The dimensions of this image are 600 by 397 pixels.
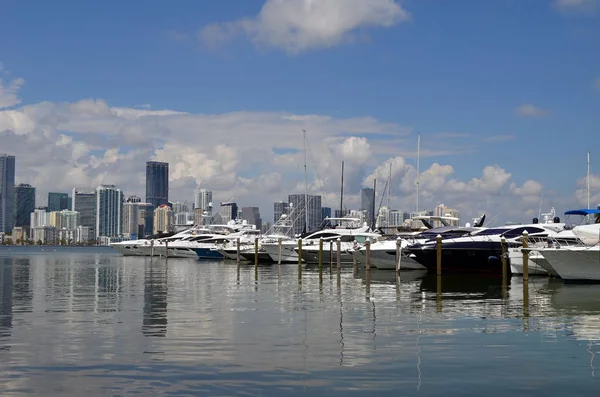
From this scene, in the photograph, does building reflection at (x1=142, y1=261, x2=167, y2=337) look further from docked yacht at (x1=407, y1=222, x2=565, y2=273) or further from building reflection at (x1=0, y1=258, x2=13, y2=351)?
docked yacht at (x1=407, y1=222, x2=565, y2=273)

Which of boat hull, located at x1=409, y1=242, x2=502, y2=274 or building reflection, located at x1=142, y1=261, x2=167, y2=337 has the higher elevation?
boat hull, located at x1=409, y1=242, x2=502, y2=274

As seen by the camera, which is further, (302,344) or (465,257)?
(465,257)

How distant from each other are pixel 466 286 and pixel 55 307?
21810 mm

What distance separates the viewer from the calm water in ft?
46.5

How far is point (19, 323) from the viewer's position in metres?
23.5

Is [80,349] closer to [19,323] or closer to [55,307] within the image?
[19,323]

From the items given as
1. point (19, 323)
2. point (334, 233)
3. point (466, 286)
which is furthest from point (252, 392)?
point (334, 233)

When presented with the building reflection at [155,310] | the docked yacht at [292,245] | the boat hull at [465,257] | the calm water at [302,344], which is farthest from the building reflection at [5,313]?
the docked yacht at [292,245]

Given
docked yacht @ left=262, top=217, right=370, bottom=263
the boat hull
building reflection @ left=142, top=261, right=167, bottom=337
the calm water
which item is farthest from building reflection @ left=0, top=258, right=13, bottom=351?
docked yacht @ left=262, top=217, right=370, bottom=263

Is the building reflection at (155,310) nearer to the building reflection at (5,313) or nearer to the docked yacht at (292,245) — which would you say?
the building reflection at (5,313)

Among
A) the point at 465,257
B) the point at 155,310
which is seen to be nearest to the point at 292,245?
the point at 465,257

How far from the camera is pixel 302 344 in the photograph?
19.0 m

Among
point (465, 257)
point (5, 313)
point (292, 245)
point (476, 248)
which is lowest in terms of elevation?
point (5, 313)

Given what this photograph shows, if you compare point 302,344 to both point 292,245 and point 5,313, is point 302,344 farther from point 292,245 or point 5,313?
point 292,245
